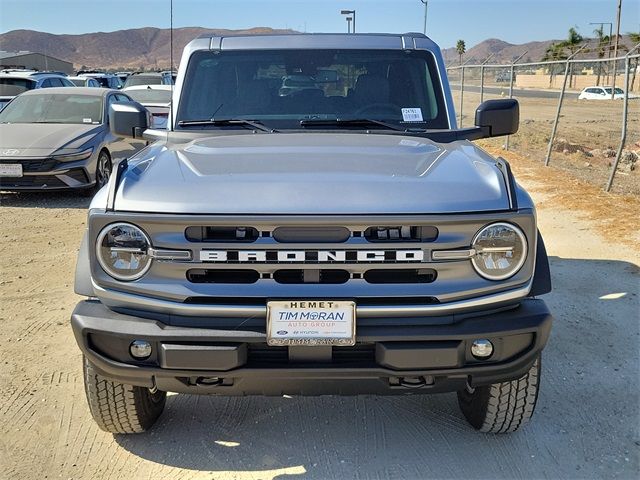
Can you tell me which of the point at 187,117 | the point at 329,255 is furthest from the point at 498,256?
the point at 187,117

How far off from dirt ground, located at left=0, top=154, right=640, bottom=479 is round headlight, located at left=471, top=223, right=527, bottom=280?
103cm

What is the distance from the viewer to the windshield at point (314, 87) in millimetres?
4121

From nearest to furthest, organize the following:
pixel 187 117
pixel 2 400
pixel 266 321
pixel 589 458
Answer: pixel 266 321 < pixel 589 458 < pixel 2 400 < pixel 187 117

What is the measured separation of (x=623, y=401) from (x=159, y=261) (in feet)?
A: 9.08

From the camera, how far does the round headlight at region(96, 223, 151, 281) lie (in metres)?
2.72

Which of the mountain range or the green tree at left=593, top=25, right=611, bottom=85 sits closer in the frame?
the green tree at left=593, top=25, right=611, bottom=85

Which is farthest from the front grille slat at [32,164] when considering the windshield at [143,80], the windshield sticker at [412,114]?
the windshield at [143,80]

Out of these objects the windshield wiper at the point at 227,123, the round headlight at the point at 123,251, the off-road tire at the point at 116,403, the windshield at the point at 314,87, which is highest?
the windshield at the point at 314,87

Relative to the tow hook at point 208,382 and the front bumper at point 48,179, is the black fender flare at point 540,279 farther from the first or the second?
the front bumper at point 48,179

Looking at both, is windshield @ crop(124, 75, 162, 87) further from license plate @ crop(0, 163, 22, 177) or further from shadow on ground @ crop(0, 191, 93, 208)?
license plate @ crop(0, 163, 22, 177)

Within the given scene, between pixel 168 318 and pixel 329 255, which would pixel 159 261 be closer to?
pixel 168 318

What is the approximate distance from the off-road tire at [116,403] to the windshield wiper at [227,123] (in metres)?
1.55

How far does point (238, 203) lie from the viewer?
2682mm

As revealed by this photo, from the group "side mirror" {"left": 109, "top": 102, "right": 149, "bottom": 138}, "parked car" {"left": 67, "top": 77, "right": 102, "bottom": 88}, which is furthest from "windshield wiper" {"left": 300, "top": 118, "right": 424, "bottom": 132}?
"parked car" {"left": 67, "top": 77, "right": 102, "bottom": 88}
